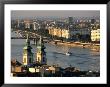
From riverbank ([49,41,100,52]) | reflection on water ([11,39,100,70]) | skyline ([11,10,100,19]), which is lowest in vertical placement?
reflection on water ([11,39,100,70])

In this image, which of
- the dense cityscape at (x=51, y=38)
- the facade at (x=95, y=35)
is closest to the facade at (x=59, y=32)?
the dense cityscape at (x=51, y=38)

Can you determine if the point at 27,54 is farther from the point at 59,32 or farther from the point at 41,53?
the point at 59,32

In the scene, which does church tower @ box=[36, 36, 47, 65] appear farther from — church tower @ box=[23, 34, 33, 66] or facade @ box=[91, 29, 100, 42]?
facade @ box=[91, 29, 100, 42]

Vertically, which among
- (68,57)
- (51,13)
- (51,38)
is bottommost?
(68,57)

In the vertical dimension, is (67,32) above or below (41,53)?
above

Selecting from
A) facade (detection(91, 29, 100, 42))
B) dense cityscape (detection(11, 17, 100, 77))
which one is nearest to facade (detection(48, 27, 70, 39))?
dense cityscape (detection(11, 17, 100, 77))

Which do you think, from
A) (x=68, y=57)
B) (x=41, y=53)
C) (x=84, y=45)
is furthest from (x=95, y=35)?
(x=41, y=53)

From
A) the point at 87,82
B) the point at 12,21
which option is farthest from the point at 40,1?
the point at 87,82

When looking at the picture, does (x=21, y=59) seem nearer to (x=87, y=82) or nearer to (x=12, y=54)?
(x=12, y=54)
